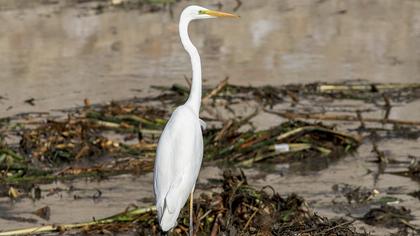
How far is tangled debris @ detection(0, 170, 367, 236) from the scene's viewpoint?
7.15 meters

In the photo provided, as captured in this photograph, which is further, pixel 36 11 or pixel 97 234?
pixel 36 11

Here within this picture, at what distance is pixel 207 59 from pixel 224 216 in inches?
269

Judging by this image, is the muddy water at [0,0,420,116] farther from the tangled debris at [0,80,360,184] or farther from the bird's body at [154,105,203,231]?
the bird's body at [154,105,203,231]

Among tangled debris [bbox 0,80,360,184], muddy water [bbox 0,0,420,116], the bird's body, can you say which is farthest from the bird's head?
muddy water [bbox 0,0,420,116]

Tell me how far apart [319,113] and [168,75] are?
2.83 meters

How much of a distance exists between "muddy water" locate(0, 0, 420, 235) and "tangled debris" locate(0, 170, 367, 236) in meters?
0.57

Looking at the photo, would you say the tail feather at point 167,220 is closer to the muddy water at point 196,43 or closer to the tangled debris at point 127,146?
the tangled debris at point 127,146

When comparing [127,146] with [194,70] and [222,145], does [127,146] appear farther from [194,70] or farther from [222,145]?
[194,70]

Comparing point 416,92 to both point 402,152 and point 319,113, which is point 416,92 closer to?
point 319,113

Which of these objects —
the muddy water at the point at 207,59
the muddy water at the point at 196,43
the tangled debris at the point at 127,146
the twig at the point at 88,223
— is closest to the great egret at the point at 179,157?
the twig at the point at 88,223

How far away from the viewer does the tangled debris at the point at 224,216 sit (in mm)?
7152

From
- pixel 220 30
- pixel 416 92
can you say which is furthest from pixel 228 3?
pixel 416 92

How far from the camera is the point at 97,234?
7520mm

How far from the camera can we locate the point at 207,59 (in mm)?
13945
